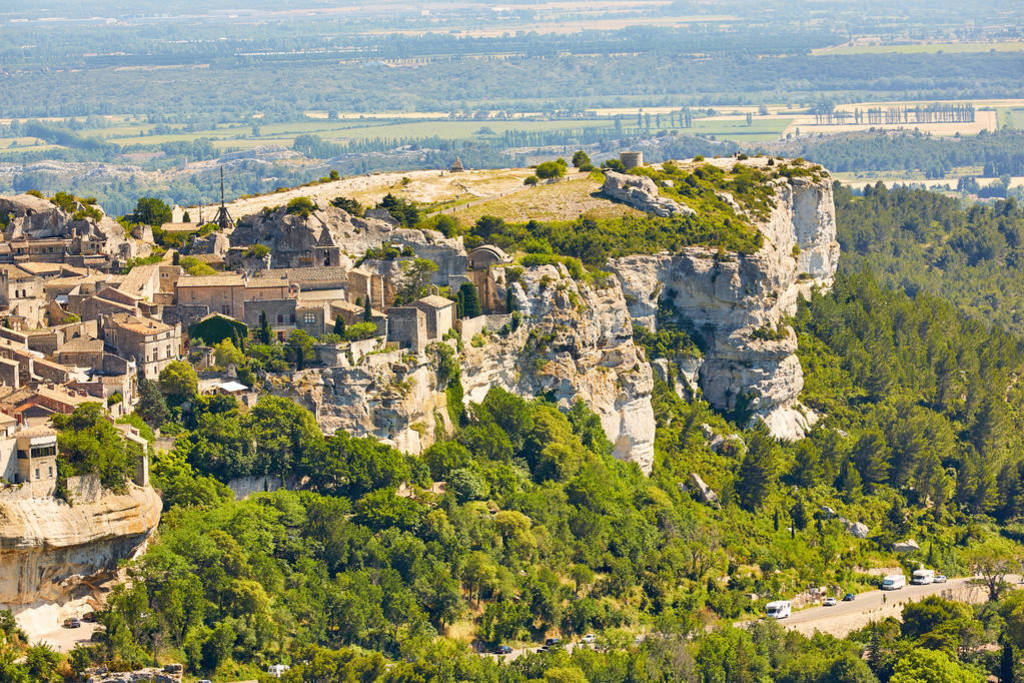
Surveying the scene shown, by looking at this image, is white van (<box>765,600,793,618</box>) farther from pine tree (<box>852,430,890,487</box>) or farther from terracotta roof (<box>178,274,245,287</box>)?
terracotta roof (<box>178,274,245,287</box>)

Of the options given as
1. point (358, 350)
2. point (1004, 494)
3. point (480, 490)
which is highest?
point (358, 350)

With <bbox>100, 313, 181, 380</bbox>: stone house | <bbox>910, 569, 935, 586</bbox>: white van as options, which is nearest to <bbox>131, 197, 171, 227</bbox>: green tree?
<bbox>100, 313, 181, 380</bbox>: stone house

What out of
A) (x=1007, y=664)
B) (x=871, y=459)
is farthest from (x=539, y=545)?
(x=871, y=459)

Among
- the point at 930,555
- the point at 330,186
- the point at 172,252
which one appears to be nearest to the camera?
the point at 172,252

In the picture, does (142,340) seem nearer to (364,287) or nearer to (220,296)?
(220,296)

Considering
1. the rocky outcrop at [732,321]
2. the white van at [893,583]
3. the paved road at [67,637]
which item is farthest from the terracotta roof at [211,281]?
the white van at [893,583]

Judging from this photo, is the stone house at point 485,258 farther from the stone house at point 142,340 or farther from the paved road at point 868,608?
the paved road at point 868,608

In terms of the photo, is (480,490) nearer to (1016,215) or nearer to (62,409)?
(62,409)

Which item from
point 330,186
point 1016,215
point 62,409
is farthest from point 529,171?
point 1016,215
